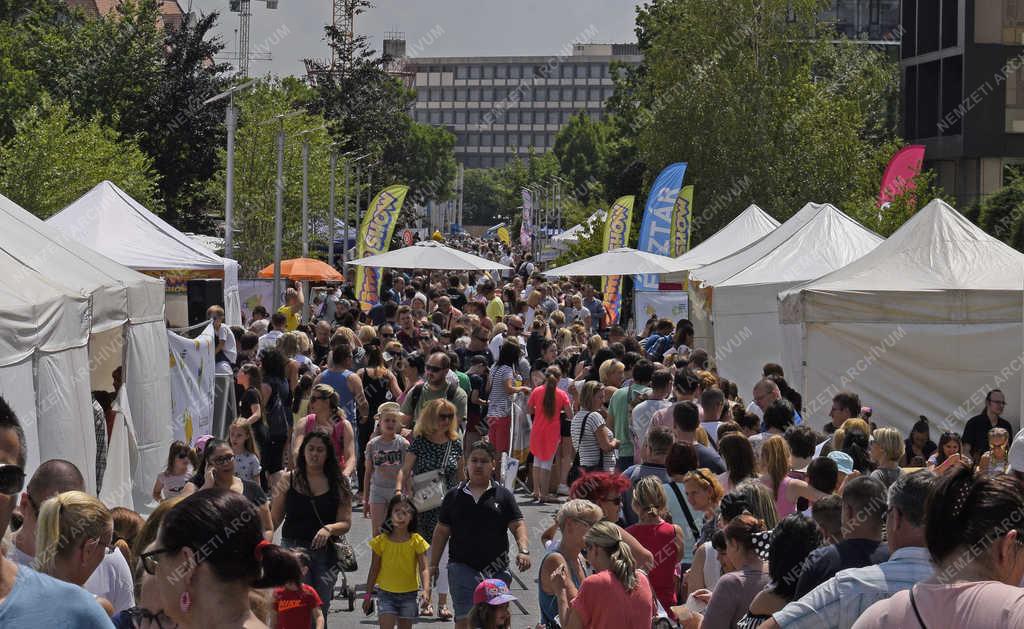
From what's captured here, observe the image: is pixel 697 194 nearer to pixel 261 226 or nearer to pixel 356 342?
pixel 261 226

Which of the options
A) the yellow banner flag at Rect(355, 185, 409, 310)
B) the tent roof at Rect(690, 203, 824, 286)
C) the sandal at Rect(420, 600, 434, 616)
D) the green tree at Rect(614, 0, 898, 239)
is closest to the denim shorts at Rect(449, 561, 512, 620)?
the sandal at Rect(420, 600, 434, 616)

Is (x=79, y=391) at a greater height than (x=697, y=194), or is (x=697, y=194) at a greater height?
(x=697, y=194)

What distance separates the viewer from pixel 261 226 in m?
46.8

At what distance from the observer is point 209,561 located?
3359 mm

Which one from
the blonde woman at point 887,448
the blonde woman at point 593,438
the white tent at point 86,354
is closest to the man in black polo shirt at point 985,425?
the blonde woman at point 593,438

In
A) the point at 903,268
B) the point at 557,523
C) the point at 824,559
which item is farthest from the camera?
the point at 903,268

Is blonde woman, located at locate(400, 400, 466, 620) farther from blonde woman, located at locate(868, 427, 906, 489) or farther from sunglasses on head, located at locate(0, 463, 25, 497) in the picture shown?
sunglasses on head, located at locate(0, 463, 25, 497)

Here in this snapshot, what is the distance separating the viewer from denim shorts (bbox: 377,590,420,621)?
8.48m

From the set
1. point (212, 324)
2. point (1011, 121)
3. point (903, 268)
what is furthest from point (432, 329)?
point (1011, 121)

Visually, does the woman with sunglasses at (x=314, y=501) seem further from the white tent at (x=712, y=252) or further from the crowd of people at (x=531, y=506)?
the white tent at (x=712, y=252)

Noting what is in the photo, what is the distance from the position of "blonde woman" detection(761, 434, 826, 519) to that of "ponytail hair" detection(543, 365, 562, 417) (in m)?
5.70

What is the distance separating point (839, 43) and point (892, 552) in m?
61.6

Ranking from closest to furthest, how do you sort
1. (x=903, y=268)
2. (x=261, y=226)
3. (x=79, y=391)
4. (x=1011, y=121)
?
(x=79, y=391) < (x=903, y=268) < (x=261, y=226) < (x=1011, y=121)

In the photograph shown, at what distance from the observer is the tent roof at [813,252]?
734 inches
